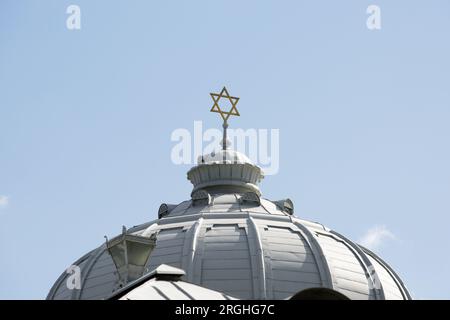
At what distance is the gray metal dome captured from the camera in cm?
5959

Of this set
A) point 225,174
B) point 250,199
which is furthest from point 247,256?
point 225,174

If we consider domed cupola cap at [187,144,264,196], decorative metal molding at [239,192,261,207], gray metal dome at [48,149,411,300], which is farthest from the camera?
domed cupola cap at [187,144,264,196]

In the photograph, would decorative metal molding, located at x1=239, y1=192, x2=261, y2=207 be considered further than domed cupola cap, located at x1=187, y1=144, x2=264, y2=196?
No

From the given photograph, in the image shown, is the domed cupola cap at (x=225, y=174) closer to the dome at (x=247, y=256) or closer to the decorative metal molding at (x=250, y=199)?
the dome at (x=247, y=256)

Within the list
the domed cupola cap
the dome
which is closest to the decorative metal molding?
the dome

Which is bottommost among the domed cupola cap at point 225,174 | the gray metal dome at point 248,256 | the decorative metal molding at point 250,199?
the gray metal dome at point 248,256

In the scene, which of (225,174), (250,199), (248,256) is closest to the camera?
(248,256)

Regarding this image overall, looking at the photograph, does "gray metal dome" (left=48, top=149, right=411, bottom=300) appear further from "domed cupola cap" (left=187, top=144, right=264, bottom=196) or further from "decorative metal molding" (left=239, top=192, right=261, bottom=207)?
"domed cupola cap" (left=187, top=144, right=264, bottom=196)

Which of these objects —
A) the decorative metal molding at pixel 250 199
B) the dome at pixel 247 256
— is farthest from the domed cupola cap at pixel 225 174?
the decorative metal molding at pixel 250 199

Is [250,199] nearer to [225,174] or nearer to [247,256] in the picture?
[225,174]

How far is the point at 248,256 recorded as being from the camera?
6128cm

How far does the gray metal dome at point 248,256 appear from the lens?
59.6 m
